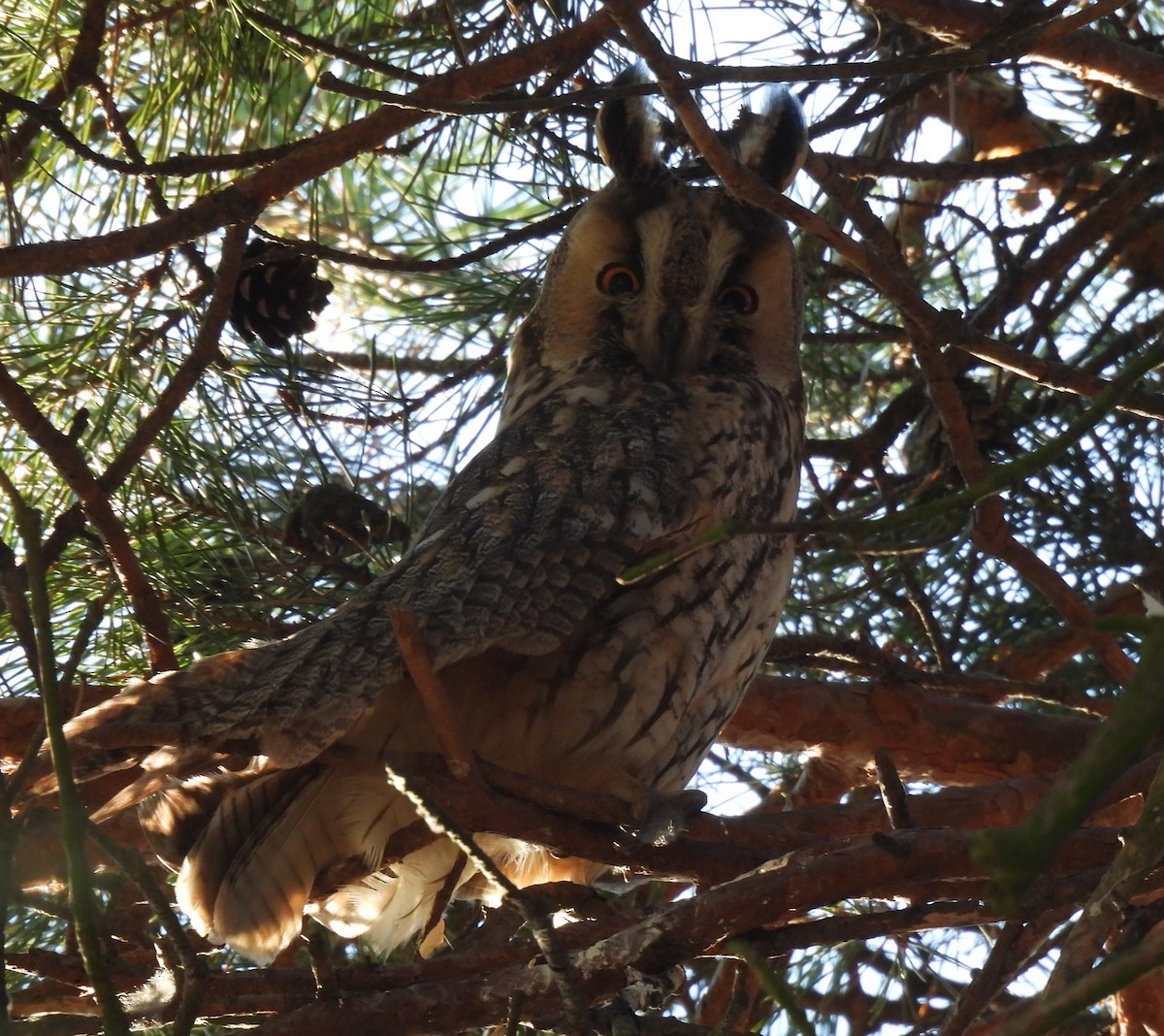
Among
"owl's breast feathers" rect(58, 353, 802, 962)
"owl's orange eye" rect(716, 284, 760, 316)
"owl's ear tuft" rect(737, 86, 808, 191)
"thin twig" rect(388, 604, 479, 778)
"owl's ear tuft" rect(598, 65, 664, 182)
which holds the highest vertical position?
"owl's ear tuft" rect(598, 65, 664, 182)

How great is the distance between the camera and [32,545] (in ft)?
2.98

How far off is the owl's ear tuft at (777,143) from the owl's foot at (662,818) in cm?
114

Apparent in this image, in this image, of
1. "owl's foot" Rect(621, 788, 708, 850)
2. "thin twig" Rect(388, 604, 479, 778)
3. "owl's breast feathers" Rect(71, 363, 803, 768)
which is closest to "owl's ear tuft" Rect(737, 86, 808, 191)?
"owl's breast feathers" Rect(71, 363, 803, 768)

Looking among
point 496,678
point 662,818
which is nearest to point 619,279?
point 496,678

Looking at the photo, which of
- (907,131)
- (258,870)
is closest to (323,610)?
(258,870)

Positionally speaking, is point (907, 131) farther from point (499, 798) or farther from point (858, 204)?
point (499, 798)

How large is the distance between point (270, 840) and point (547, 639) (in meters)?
0.41

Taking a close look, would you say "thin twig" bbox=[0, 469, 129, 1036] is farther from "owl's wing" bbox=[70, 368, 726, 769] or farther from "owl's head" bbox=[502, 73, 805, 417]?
"owl's head" bbox=[502, 73, 805, 417]

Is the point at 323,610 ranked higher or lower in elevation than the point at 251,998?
higher

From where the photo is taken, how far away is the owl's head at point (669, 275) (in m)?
2.17

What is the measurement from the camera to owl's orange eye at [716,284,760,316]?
227 cm

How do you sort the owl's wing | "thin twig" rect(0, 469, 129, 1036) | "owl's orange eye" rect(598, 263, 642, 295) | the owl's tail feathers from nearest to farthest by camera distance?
→ "thin twig" rect(0, 469, 129, 1036) < the owl's wing < the owl's tail feathers < "owl's orange eye" rect(598, 263, 642, 295)

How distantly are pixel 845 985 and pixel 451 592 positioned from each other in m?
1.48

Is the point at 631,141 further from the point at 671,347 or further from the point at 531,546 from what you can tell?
the point at 531,546
